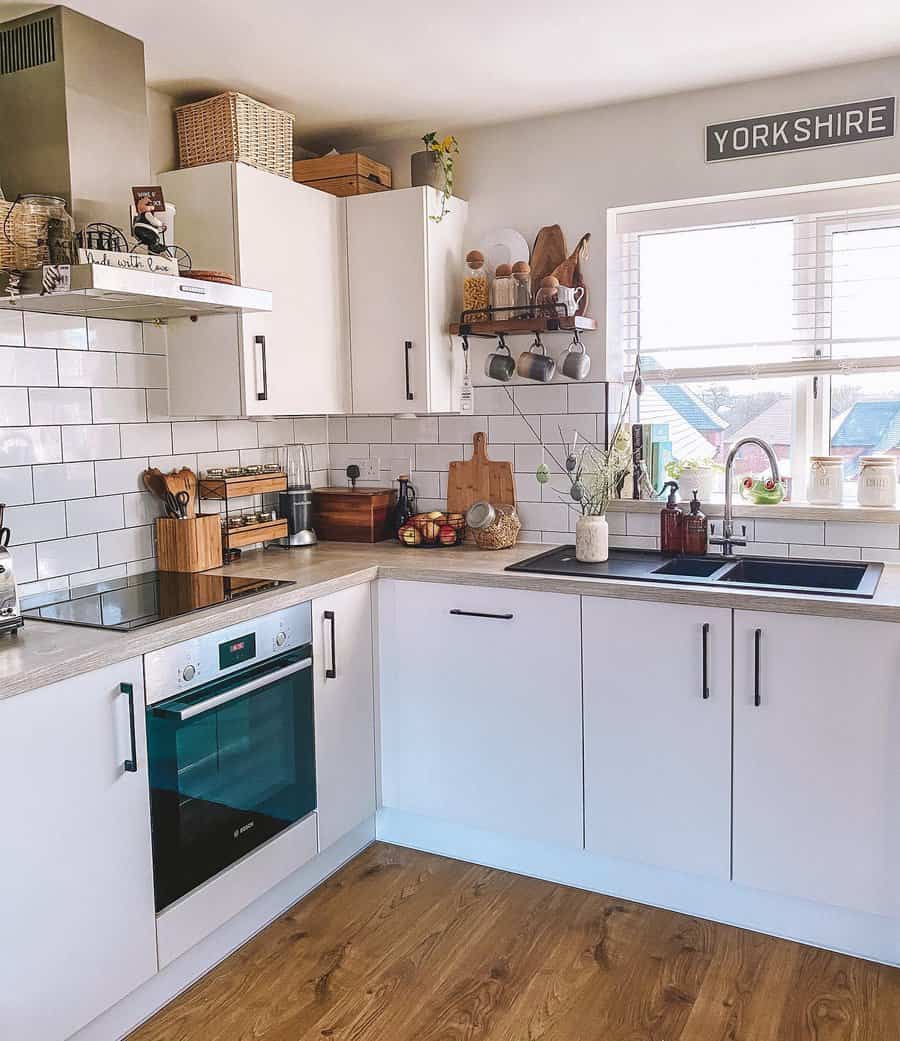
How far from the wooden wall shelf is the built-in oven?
115cm

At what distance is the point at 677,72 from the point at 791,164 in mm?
452

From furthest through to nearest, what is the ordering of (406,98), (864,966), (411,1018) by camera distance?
(406,98)
(864,966)
(411,1018)

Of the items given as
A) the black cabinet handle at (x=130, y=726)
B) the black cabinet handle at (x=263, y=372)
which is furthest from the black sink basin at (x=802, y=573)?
the black cabinet handle at (x=130, y=726)

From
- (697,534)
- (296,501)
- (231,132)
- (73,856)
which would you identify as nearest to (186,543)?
(296,501)

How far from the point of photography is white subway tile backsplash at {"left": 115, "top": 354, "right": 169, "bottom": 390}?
2.87 metres

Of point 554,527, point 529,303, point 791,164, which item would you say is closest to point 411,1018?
point 554,527

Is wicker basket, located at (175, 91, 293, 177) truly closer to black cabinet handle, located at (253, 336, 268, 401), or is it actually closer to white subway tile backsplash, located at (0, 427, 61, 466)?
black cabinet handle, located at (253, 336, 268, 401)

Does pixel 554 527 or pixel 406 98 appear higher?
pixel 406 98

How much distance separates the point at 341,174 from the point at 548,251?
761 mm

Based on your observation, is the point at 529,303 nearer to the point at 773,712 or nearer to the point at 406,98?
the point at 406,98

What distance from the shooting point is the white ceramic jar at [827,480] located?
2979 mm

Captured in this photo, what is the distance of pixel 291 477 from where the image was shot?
3510 mm

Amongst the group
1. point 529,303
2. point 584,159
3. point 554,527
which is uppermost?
point 584,159

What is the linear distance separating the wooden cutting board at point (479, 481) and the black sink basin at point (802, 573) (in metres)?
0.86
